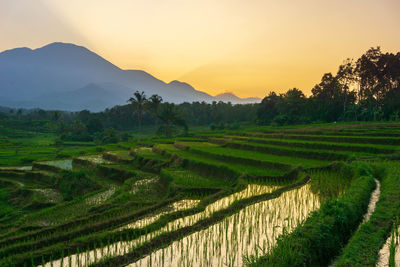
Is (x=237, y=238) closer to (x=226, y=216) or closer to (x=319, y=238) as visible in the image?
(x=226, y=216)

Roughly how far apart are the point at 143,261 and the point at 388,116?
4234cm

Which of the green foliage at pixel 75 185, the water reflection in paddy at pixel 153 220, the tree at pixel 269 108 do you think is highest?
the tree at pixel 269 108

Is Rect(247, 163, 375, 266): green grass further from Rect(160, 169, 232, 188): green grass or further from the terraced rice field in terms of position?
Rect(160, 169, 232, 188): green grass

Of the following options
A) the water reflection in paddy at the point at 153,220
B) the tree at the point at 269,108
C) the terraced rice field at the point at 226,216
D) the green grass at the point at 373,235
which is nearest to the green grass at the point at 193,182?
the terraced rice field at the point at 226,216

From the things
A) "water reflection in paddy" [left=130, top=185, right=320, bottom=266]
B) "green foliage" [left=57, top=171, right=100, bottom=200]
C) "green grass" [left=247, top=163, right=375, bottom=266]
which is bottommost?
"green foliage" [left=57, top=171, right=100, bottom=200]

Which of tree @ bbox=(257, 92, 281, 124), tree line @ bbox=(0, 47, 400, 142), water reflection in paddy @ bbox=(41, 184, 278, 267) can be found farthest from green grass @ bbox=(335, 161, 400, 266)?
tree @ bbox=(257, 92, 281, 124)

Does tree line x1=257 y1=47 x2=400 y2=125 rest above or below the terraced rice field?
above

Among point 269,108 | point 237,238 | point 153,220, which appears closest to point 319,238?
point 237,238

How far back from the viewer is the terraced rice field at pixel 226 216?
5.39m

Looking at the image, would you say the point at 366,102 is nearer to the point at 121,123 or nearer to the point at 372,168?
the point at 372,168

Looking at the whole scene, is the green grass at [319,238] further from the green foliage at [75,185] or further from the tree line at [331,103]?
the tree line at [331,103]

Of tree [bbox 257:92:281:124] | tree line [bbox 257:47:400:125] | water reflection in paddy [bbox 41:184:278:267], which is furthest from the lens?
tree [bbox 257:92:281:124]

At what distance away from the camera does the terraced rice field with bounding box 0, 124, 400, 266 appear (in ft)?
17.7

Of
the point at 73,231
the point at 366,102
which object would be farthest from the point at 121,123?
the point at 73,231
